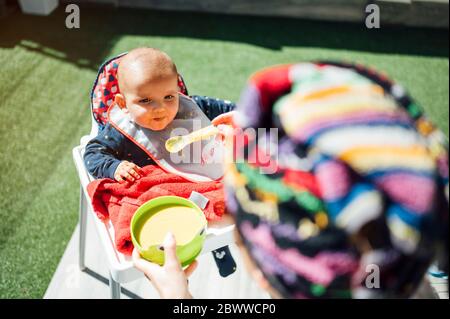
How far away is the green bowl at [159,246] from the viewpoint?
951 mm

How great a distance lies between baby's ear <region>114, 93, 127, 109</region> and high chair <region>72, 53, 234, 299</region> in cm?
9

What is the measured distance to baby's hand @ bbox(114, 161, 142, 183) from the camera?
120cm

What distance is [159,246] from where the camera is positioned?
954mm

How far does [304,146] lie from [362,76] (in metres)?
0.15

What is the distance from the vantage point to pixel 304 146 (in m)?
0.57

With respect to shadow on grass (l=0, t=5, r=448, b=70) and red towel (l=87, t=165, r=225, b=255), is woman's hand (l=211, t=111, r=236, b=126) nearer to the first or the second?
red towel (l=87, t=165, r=225, b=255)

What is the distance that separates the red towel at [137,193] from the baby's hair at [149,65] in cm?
32

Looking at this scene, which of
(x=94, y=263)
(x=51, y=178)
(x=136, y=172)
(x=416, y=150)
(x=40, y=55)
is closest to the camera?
(x=416, y=150)

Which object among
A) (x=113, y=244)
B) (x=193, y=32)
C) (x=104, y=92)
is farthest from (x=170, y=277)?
(x=193, y=32)

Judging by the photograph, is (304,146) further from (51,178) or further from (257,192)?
(51,178)

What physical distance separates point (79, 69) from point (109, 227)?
6.85ft

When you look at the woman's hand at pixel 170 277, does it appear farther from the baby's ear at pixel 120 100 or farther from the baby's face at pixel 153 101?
the baby's ear at pixel 120 100
